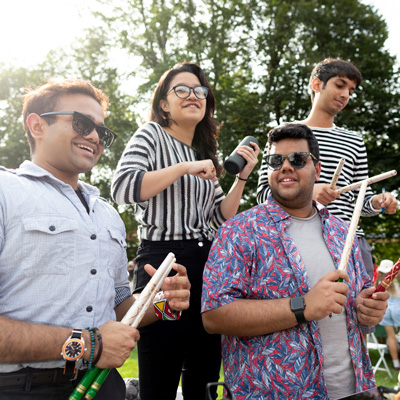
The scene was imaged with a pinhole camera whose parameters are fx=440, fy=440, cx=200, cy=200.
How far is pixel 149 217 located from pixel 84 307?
0.74 m

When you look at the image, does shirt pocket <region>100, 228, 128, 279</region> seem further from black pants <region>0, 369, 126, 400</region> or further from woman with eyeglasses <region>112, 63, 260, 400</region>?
black pants <region>0, 369, 126, 400</region>

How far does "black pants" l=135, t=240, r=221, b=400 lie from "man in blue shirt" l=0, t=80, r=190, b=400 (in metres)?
0.25

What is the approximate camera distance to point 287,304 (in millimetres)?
1998

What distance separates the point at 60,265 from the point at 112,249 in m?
0.33

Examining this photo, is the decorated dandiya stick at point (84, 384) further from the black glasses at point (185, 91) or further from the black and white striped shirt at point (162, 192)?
the black glasses at point (185, 91)

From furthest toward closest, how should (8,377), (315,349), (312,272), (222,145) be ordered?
1. (222,145)
2. (312,272)
3. (315,349)
4. (8,377)

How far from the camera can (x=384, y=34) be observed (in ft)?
46.6

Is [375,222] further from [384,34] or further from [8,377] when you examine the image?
[8,377]

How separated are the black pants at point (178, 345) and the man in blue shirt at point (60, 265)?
0.25 metres

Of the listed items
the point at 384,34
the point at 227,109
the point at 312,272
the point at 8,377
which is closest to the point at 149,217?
the point at 312,272

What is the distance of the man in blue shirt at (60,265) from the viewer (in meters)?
1.58

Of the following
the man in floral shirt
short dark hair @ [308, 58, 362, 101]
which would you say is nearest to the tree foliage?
short dark hair @ [308, 58, 362, 101]

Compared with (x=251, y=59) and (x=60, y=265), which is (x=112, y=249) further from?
(x=251, y=59)

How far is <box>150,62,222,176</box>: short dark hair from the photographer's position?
2.69 m
